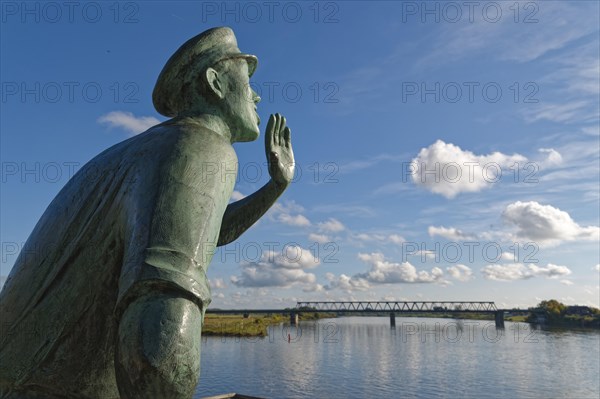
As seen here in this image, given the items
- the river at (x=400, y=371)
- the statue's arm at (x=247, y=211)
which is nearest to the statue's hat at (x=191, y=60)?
the statue's arm at (x=247, y=211)

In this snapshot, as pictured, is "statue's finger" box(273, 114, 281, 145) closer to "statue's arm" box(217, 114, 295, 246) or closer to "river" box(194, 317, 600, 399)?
"statue's arm" box(217, 114, 295, 246)

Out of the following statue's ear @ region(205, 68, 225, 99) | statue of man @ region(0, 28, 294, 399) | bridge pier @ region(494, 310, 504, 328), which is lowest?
bridge pier @ region(494, 310, 504, 328)

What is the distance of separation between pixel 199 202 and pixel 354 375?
1364 inches

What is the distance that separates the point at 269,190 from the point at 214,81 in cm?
73

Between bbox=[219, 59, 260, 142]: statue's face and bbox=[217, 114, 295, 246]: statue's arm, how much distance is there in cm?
23

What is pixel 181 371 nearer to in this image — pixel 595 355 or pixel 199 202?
pixel 199 202

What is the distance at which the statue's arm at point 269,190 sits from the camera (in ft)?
8.91

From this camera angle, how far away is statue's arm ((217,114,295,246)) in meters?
2.71

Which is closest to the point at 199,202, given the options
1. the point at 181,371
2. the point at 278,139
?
the point at 181,371

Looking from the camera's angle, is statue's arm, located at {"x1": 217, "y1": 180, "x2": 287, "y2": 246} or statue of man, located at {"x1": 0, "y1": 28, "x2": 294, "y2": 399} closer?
statue of man, located at {"x1": 0, "y1": 28, "x2": 294, "y2": 399}

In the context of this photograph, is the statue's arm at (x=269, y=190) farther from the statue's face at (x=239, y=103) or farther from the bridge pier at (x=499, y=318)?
the bridge pier at (x=499, y=318)

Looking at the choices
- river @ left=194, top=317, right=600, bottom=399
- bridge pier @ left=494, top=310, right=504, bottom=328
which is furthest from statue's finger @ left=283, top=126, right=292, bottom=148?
bridge pier @ left=494, top=310, right=504, bottom=328

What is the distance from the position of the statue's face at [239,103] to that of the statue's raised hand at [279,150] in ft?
0.65

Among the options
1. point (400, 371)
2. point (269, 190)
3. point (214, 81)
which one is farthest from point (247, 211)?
point (400, 371)
